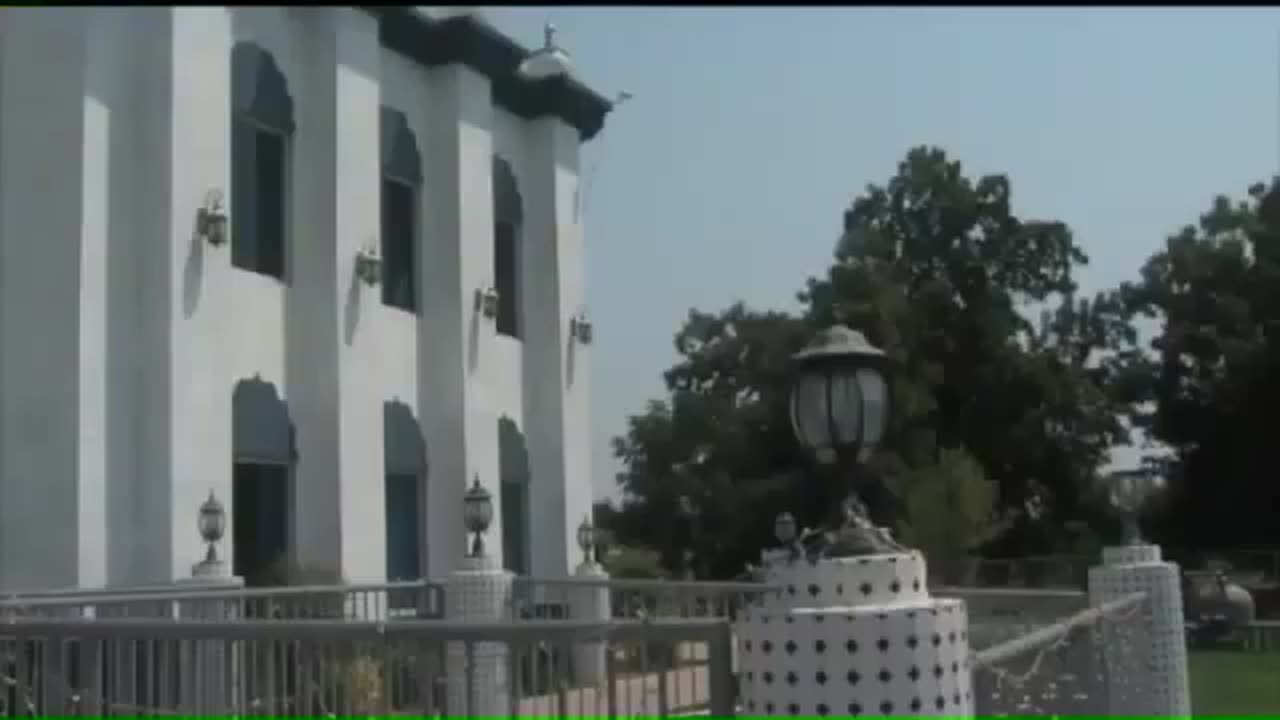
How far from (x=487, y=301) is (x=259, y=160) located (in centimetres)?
381

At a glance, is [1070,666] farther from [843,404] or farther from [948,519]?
[948,519]

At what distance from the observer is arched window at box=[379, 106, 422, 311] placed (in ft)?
55.7

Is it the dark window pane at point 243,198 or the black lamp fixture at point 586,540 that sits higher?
the dark window pane at point 243,198

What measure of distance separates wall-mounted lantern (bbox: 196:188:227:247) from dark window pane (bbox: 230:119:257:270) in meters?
1.12

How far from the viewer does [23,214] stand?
12.5m

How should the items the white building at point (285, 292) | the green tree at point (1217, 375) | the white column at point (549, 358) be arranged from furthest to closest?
the green tree at point (1217, 375)
the white column at point (549, 358)
the white building at point (285, 292)

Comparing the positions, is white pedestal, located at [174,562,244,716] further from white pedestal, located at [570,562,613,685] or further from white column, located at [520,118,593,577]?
white column, located at [520,118,593,577]

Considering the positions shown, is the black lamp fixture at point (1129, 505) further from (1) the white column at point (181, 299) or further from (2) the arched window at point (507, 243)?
(2) the arched window at point (507, 243)

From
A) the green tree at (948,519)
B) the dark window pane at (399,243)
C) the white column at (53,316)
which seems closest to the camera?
the white column at (53,316)

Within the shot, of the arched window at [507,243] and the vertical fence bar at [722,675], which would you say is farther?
the arched window at [507,243]

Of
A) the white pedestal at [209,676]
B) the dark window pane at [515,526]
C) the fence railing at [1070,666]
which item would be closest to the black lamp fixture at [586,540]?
the dark window pane at [515,526]

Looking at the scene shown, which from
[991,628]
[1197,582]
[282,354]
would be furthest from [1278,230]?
[991,628]

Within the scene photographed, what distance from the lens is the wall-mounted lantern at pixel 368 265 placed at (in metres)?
15.5

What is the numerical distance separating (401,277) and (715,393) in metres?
22.3
